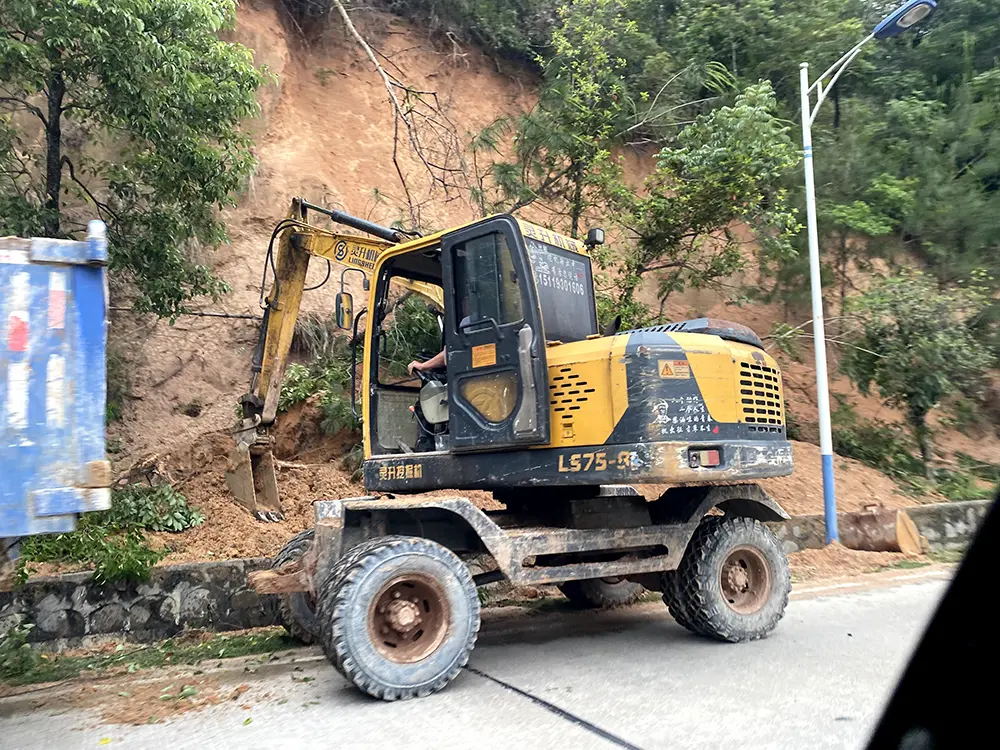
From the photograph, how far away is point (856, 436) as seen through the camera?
15.2 m

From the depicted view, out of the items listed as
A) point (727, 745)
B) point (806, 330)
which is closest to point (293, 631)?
point (727, 745)

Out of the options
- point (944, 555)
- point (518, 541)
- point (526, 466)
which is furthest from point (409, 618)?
point (944, 555)

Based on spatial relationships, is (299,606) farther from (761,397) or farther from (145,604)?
(761,397)

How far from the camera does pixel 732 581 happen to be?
676cm

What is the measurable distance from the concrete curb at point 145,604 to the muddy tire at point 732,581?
156cm

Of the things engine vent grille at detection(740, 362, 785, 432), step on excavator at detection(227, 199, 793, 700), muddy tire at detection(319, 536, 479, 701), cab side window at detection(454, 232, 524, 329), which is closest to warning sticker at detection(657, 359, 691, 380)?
step on excavator at detection(227, 199, 793, 700)

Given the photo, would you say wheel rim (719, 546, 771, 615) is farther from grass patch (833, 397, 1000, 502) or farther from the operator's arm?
grass patch (833, 397, 1000, 502)

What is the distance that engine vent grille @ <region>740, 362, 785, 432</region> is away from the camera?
6.20m

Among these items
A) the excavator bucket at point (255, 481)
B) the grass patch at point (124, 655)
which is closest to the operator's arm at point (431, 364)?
the grass patch at point (124, 655)

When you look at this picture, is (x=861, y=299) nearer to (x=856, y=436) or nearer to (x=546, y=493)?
(x=856, y=436)

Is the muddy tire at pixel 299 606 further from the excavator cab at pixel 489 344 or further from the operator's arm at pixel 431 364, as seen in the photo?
the operator's arm at pixel 431 364

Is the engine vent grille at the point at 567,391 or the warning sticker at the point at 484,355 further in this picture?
the warning sticker at the point at 484,355

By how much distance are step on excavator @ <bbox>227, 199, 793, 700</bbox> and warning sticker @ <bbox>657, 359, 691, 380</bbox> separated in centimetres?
1

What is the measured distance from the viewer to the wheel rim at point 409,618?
16.8 ft
